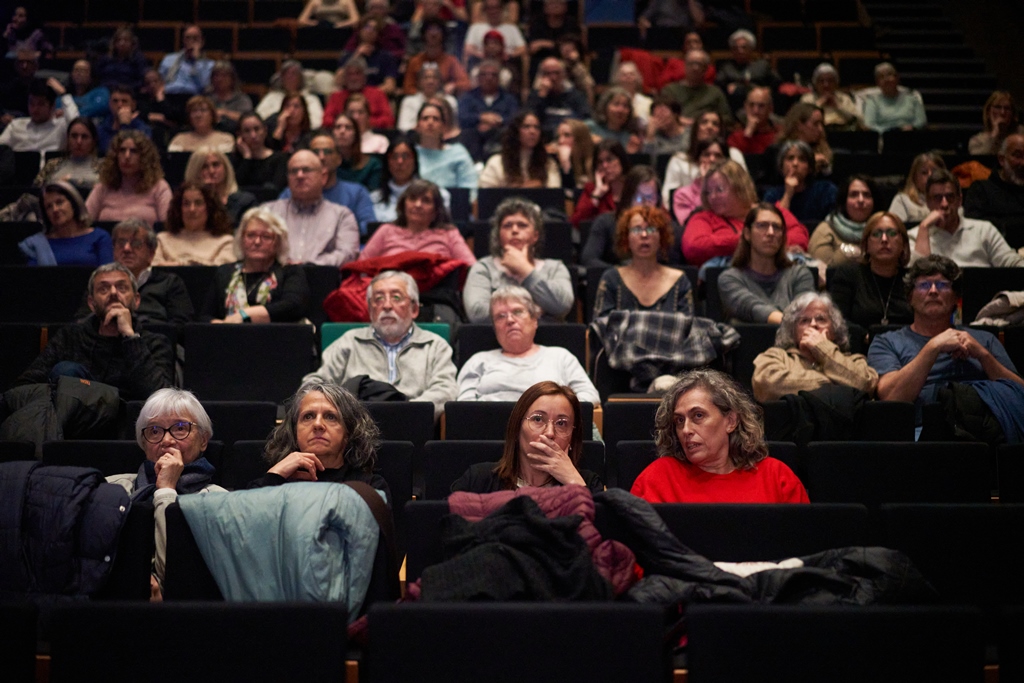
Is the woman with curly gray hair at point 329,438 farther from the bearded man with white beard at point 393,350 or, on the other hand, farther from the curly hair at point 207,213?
the curly hair at point 207,213

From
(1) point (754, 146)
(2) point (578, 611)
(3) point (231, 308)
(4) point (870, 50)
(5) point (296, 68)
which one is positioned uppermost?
(4) point (870, 50)

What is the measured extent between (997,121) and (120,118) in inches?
165

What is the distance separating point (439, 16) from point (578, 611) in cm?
508

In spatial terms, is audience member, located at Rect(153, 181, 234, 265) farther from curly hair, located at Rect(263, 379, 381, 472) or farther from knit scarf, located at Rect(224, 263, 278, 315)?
curly hair, located at Rect(263, 379, 381, 472)

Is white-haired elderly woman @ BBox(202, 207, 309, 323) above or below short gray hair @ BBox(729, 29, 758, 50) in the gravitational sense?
below

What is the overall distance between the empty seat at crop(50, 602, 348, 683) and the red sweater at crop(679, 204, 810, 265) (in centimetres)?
249

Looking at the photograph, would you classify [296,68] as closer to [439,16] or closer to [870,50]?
[439,16]

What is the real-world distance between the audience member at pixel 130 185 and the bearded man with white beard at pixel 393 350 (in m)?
1.44

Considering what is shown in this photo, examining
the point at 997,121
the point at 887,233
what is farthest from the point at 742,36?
the point at 887,233

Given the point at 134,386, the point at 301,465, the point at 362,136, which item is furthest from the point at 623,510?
the point at 362,136

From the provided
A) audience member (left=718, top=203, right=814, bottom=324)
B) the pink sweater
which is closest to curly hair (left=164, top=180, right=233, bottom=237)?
the pink sweater

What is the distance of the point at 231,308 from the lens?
3.29m

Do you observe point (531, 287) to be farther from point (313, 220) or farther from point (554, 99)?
point (554, 99)

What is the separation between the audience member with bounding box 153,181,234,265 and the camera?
12.0 feet
